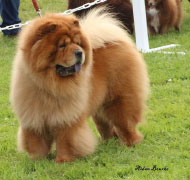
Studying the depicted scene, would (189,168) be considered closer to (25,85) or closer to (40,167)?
(40,167)

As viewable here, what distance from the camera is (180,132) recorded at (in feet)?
15.1

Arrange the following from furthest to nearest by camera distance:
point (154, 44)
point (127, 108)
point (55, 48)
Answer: point (154, 44), point (127, 108), point (55, 48)

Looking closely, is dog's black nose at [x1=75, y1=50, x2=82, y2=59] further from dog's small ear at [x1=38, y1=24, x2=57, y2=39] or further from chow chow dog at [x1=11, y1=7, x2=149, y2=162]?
dog's small ear at [x1=38, y1=24, x2=57, y2=39]

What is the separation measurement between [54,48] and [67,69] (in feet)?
0.72

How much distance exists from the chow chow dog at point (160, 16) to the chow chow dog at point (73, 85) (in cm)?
557

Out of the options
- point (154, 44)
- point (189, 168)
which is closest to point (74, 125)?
point (189, 168)

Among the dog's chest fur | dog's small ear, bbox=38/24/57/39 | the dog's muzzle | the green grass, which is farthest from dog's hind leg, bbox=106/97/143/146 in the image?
the dog's chest fur

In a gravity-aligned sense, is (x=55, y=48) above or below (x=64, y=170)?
above

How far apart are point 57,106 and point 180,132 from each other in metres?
1.49

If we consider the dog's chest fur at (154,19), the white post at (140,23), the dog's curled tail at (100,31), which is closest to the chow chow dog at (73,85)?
the dog's curled tail at (100,31)

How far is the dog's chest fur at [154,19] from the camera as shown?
9875 mm

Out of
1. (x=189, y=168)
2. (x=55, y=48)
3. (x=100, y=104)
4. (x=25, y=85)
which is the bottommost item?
(x=189, y=168)

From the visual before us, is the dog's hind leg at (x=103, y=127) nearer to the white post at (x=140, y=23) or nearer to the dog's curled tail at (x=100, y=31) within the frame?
the dog's curled tail at (x=100, y=31)

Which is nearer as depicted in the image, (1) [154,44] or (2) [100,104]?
(2) [100,104]
